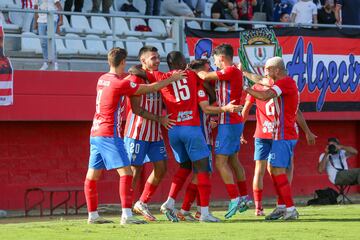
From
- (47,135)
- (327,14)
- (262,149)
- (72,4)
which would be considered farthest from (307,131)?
(327,14)

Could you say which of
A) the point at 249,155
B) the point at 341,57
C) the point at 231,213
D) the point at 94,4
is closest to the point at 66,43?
the point at 94,4

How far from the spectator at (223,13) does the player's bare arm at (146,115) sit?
9325 mm

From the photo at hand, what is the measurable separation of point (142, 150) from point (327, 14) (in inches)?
460

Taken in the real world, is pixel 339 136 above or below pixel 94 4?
below

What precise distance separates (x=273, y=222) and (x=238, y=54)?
8.44 meters

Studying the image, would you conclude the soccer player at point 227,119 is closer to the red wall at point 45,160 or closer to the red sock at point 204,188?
the red sock at point 204,188

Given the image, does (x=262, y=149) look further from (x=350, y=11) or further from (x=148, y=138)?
(x=350, y=11)

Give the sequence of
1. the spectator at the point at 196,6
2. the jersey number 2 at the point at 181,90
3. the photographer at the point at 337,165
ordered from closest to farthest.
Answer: the jersey number 2 at the point at 181,90 → the photographer at the point at 337,165 → the spectator at the point at 196,6

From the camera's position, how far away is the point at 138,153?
607 inches

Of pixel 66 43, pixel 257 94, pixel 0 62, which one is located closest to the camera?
pixel 257 94

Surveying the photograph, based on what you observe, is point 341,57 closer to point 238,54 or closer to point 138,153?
point 238,54

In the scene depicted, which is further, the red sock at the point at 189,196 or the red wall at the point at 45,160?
the red wall at the point at 45,160

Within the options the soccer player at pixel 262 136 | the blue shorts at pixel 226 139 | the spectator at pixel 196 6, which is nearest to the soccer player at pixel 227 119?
the blue shorts at pixel 226 139

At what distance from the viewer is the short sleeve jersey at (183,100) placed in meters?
14.9
